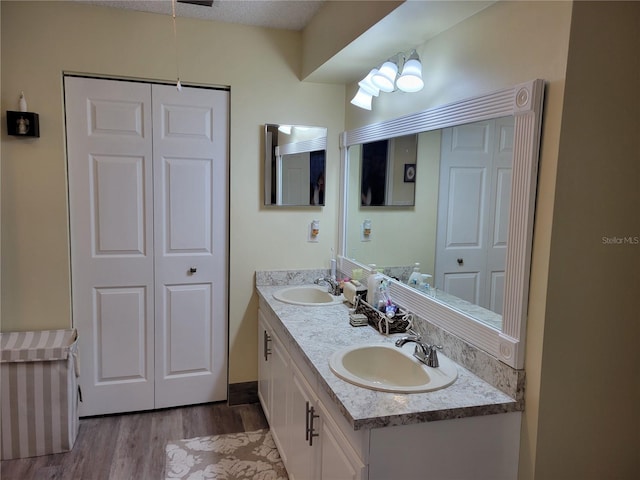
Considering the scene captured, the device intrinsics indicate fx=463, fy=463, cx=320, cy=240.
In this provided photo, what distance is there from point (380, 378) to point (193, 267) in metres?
1.52

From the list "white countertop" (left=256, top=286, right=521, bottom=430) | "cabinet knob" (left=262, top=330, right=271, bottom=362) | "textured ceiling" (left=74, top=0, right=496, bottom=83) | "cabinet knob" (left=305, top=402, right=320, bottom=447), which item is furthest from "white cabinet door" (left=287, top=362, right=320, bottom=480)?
"textured ceiling" (left=74, top=0, right=496, bottom=83)

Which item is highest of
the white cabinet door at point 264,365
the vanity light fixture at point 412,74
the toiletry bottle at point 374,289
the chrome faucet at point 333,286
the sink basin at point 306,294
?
the vanity light fixture at point 412,74

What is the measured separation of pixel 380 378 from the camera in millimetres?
1946

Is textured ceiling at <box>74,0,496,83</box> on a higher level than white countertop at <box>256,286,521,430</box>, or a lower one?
higher

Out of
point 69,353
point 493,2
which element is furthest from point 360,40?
point 69,353

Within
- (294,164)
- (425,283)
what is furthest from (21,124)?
(425,283)

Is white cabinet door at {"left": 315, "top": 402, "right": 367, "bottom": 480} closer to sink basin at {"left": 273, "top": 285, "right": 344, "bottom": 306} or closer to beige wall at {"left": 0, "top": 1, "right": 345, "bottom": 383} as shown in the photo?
sink basin at {"left": 273, "top": 285, "right": 344, "bottom": 306}

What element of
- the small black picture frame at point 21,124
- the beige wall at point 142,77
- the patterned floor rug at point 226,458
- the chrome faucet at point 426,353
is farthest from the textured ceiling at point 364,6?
the patterned floor rug at point 226,458

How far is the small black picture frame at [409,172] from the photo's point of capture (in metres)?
2.26

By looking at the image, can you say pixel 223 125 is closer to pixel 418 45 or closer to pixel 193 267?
pixel 193 267

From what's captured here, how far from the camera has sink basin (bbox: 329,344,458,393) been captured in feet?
5.33

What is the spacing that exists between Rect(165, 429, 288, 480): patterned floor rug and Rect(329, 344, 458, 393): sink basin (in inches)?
34.2

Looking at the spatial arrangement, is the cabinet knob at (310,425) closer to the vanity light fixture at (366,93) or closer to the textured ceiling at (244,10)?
the vanity light fixture at (366,93)

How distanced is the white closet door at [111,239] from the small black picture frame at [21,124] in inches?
7.3
